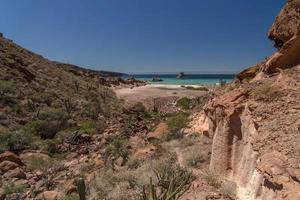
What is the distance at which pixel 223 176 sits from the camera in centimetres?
702

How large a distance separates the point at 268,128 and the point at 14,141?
10581mm

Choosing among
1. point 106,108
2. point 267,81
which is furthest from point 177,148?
point 106,108

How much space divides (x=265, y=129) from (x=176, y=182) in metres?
2.00

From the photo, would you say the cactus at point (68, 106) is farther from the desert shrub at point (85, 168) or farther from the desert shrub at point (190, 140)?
the desert shrub at point (190, 140)

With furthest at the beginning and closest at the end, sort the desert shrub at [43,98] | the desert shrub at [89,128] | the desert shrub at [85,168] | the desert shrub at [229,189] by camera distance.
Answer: the desert shrub at [43,98] → the desert shrub at [89,128] → the desert shrub at [85,168] → the desert shrub at [229,189]

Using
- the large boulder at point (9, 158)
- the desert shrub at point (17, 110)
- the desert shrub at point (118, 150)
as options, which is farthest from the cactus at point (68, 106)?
the large boulder at point (9, 158)

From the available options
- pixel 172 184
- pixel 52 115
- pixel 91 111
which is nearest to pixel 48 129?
pixel 52 115

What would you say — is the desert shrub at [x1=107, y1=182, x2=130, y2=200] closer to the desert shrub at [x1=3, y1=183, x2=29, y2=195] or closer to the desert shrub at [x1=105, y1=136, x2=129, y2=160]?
the desert shrub at [x1=3, y1=183, x2=29, y2=195]

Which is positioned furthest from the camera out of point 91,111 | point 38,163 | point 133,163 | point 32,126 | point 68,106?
point 91,111

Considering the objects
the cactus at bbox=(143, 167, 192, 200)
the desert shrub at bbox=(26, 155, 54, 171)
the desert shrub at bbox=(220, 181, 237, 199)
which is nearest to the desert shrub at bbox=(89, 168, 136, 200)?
the cactus at bbox=(143, 167, 192, 200)

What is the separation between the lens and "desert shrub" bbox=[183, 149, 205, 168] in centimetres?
819

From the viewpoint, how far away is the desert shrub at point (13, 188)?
831cm

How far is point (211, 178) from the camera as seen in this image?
267 inches

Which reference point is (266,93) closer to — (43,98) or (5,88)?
(5,88)
